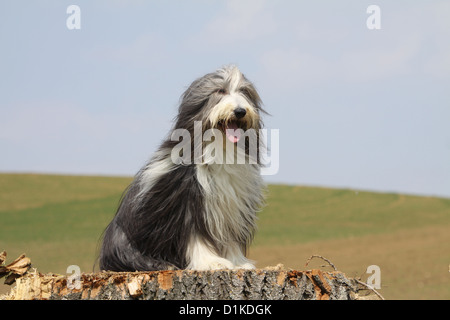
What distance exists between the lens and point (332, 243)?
74.4 ft

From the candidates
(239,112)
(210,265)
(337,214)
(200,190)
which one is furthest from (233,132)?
(337,214)

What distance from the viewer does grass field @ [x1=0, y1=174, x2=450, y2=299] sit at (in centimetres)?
1828

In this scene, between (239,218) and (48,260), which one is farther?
(48,260)

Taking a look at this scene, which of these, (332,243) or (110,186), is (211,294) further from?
(110,186)

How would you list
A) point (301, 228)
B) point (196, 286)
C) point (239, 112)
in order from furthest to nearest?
point (301, 228) → point (239, 112) → point (196, 286)

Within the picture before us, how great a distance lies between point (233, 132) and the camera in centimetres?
512

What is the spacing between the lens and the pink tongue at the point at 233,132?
16.7 ft

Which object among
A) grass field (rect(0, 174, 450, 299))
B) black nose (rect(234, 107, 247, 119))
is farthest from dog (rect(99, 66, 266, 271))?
grass field (rect(0, 174, 450, 299))

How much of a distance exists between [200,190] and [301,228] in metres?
20.2

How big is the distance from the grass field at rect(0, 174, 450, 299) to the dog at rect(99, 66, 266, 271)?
407 inches

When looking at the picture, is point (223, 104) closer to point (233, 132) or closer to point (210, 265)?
point (233, 132)

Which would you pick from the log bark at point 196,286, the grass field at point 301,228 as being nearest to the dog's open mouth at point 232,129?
the log bark at point 196,286
